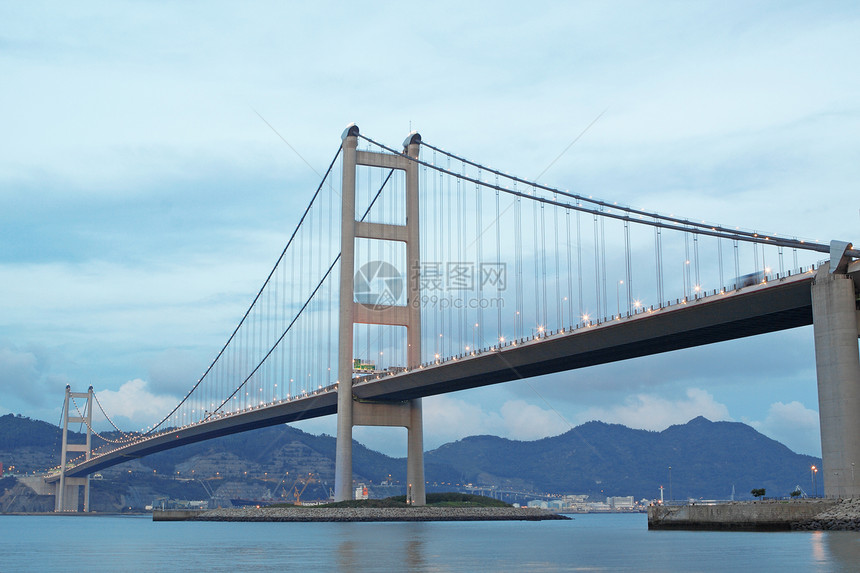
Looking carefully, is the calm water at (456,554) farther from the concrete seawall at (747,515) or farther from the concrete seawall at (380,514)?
the concrete seawall at (380,514)

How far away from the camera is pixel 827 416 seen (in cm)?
4288

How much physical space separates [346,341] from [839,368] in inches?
1643

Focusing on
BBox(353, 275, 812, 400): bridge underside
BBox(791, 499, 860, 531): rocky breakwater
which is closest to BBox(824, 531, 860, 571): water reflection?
BBox(791, 499, 860, 531): rocky breakwater

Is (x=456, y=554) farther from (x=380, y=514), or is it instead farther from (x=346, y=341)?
(x=346, y=341)

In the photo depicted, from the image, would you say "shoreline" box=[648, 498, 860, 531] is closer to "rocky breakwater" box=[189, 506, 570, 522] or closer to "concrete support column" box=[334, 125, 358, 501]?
"rocky breakwater" box=[189, 506, 570, 522]

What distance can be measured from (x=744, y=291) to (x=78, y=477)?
461 ft

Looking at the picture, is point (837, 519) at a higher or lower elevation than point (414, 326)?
lower

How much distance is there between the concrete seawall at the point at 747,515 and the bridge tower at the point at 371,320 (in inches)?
1108

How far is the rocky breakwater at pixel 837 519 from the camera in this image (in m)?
40.8

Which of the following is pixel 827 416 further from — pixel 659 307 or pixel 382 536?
pixel 382 536

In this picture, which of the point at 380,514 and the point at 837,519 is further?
the point at 380,514

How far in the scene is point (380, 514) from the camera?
249ft

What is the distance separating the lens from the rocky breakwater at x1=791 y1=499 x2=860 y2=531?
134 feet

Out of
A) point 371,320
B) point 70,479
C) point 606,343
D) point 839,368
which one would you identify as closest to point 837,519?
point 839,368
